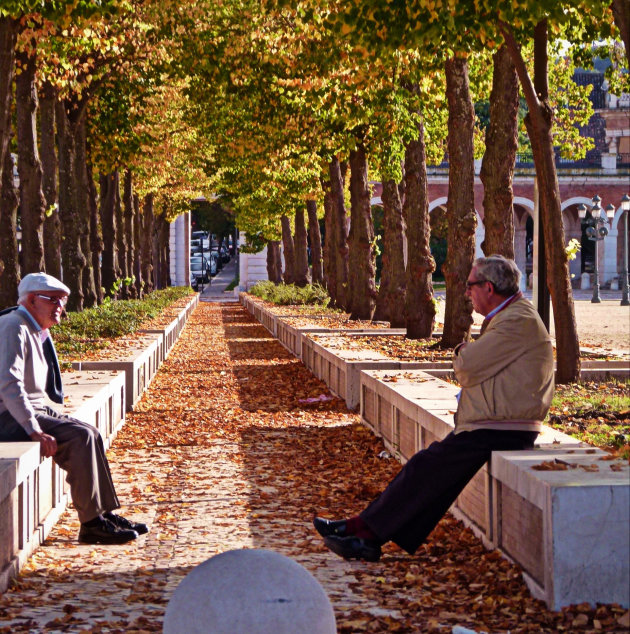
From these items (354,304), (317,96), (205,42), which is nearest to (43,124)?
(205,42)

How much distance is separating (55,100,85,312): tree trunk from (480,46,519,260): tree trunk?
1041cm

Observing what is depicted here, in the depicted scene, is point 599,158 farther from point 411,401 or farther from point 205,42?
point 411,401

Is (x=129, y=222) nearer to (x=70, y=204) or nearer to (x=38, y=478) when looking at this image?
(x=70, y=204)

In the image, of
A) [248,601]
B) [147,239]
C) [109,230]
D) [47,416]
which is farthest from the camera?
[147,239]

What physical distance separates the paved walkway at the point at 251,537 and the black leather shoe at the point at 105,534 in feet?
0.26

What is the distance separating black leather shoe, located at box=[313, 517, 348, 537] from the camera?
313 inches

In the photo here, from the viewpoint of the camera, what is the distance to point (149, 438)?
535 inches

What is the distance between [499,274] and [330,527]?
1.85 metres

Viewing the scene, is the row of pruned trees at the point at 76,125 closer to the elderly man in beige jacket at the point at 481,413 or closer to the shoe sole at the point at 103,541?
the shoe sole at the point at 103,541

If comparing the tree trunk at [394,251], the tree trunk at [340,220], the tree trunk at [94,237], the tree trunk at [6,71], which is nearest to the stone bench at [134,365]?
the tree trunk at [6,71]

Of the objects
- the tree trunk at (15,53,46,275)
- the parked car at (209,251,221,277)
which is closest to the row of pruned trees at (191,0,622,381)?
the tree trunk at (15,53,46,275)

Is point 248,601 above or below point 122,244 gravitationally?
below

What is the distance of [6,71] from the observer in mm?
15516

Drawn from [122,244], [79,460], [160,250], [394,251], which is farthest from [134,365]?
[160,250]
